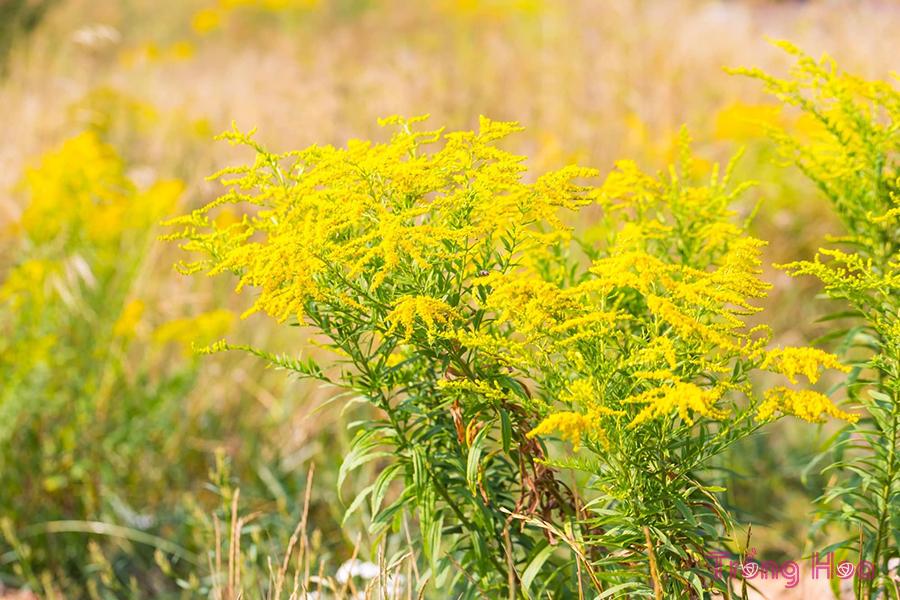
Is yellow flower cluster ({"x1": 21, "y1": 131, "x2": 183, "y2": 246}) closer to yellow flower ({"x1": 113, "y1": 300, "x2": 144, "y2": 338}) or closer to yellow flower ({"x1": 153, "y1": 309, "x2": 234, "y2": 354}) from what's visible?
yellow flower ({"x1": 113, "y1": 300, "x2": 144, "y2": 338})

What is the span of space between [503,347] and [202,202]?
4.44m

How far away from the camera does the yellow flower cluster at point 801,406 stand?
1.33 m

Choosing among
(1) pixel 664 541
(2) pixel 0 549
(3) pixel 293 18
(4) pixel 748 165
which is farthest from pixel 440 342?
(3) pixel 293 18

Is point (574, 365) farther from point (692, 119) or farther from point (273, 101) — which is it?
point (273, 101)

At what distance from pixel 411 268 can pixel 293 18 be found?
1106 centimetres

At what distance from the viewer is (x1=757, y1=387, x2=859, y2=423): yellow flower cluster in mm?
1335

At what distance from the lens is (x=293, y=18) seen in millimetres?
11984

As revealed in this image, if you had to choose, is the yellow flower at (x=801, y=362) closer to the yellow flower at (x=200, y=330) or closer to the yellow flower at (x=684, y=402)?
the yellow flower at (x=684, y=402)

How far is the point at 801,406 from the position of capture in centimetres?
136

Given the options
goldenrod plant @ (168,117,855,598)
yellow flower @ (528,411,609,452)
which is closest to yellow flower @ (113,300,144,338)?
goldenrod plant @ (168,117,855,598)

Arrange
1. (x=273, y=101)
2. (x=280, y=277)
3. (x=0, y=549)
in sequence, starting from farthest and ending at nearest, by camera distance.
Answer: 1. (x=273, y=101)
2. (x=0, y=549)
3. (x=280, y=277)

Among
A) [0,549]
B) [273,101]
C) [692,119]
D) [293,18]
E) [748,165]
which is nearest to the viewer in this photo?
[0,549]

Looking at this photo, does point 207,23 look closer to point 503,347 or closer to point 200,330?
point 200,330

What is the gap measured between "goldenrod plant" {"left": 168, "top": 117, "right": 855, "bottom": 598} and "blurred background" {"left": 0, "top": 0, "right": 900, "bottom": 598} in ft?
0.85
